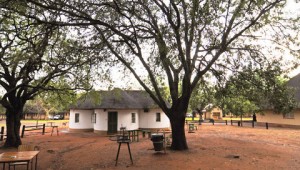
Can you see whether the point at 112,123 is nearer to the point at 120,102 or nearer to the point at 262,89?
the point at 120,102

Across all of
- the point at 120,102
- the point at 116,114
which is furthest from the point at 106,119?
the point at 120,102

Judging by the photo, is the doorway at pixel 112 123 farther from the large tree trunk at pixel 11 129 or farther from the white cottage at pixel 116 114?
the large tree trunk at pixel 11 129

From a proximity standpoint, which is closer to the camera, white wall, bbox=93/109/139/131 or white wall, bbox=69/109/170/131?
white wall, bbox=93/109/139/131

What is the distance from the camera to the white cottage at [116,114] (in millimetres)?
30406

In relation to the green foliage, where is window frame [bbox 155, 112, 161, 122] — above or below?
below

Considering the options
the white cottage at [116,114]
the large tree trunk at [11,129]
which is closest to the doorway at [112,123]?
the white cottage at [116,114]

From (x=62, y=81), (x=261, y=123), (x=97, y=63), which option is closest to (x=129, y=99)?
(x=62, y=81)

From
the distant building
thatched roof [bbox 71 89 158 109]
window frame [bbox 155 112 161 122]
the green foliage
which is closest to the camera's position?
the green foliage

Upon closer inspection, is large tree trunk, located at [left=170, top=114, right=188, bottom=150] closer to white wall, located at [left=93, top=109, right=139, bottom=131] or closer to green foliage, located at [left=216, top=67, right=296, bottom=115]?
green foliage, located at [left=216, top=67, right=296, bottom=115]

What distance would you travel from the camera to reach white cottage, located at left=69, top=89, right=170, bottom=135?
99.8 feet

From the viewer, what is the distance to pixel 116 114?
3064cm

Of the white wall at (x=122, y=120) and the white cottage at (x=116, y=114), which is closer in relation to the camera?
the white cottage at (x=116, y=114)

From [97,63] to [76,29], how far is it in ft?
10.7

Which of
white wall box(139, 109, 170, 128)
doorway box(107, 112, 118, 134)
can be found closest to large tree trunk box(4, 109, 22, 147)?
doorway box(107, 112, 118, 134)
